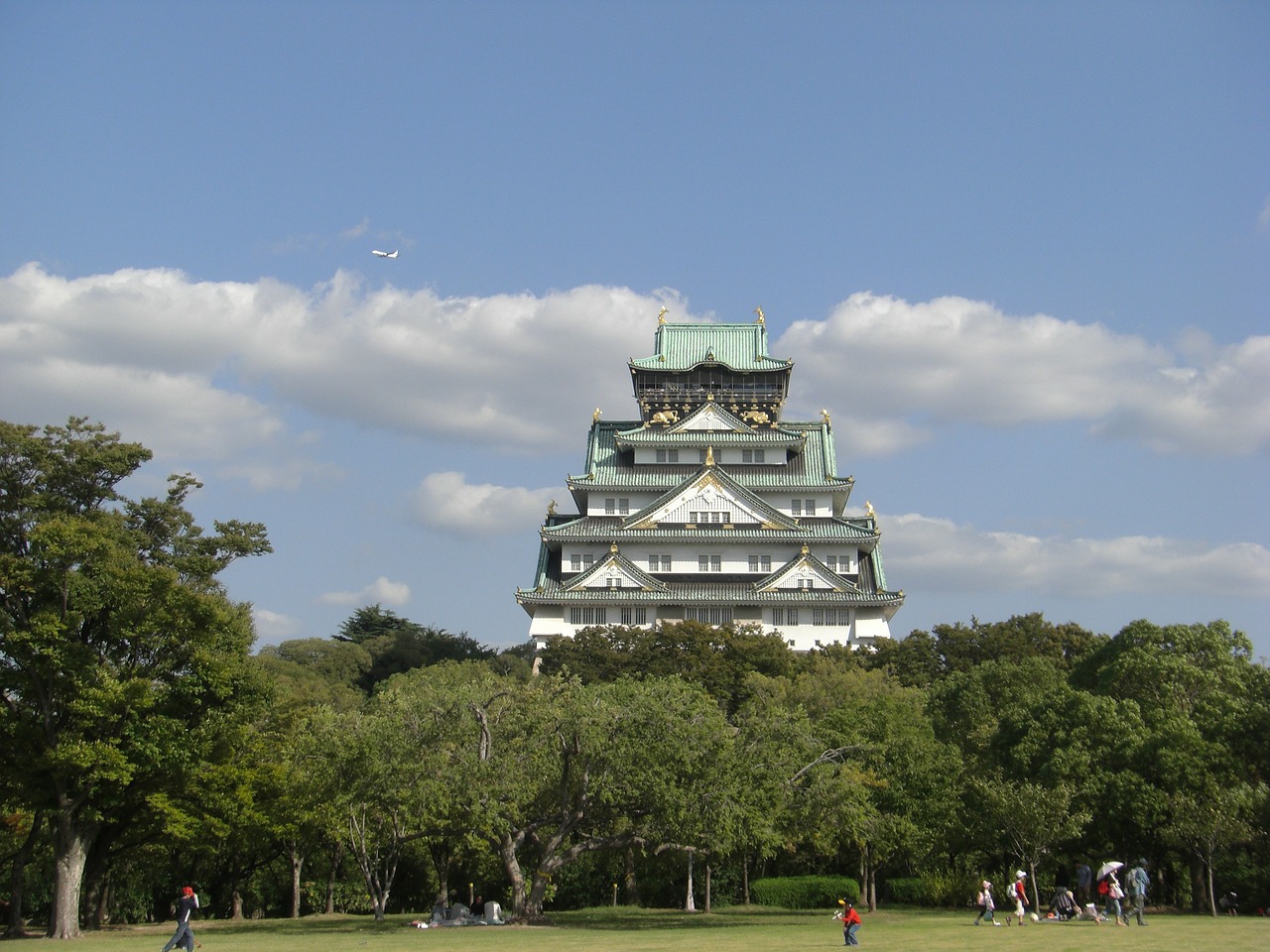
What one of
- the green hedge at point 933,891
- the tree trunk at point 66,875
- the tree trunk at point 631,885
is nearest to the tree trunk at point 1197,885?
the green hedge at point 933,891

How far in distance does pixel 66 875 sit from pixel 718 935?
595 inches

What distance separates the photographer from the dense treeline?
28.0 meters

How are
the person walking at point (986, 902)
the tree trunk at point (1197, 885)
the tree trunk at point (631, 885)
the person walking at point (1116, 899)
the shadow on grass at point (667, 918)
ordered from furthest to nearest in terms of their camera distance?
1. the tree trunk at point (631, 885)
2. the tree trunk at point (1197, 885)
3. the shadow on grass at point (667, 918)
4. the person walking at point (986, 902)
5. the person walking at point (1116, 899)

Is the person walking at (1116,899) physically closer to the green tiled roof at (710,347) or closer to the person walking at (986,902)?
the person walking at (986,902)

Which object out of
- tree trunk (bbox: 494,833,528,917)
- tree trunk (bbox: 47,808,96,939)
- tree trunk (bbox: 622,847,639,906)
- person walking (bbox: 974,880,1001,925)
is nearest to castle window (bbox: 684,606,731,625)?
tree trunk (bbox: 622,847,639,906)

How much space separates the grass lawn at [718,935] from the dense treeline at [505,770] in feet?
5.78

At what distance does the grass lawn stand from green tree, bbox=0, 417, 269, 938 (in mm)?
3344

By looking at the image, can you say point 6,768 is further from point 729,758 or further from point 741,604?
point 741,604

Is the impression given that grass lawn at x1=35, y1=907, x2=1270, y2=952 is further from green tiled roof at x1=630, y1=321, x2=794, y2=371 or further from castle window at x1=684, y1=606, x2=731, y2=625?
green tiled roof at x1=630, y1=321, x2=794, y2=371

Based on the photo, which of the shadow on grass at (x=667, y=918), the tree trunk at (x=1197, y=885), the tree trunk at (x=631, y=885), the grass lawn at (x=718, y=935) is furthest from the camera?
the tree trunk at (x=631, y=885)

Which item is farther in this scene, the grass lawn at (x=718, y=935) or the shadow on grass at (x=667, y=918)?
the shadow on grass at (x=667, y=918)

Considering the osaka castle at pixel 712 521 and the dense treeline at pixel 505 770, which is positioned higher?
the osaka castle at pixel 712 521

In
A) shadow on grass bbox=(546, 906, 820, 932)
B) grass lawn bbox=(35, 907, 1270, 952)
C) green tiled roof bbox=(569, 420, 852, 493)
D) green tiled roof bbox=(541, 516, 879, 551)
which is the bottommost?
shadow on grass bbox=(546, 906, 820, 932)

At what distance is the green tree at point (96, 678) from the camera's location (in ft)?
94.3
